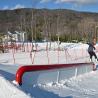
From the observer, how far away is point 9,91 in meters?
6.37

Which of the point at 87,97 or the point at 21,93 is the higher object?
the point at 21,93

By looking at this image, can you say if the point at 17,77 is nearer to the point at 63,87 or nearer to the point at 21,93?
the point at 21,93

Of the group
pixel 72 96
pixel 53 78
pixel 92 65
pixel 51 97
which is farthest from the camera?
pixel 92 65

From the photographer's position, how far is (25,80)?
8.64 meters

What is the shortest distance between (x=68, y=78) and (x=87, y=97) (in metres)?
4.14

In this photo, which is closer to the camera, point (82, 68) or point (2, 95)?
point (2, 95)

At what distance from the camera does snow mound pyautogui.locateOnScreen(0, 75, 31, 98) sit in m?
6.18

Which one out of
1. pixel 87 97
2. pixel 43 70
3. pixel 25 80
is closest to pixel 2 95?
pixel 25 80

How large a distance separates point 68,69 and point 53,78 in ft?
5.06

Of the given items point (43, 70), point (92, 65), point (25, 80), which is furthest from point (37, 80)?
point (92, 65)

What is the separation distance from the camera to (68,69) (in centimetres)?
1260

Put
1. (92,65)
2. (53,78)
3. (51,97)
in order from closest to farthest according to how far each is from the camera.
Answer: (51,97) → (53,78) → (92,65)

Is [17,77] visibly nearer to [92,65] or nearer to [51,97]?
[51,97]

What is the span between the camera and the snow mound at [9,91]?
6177 mm
